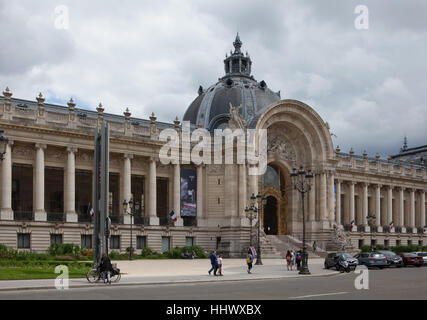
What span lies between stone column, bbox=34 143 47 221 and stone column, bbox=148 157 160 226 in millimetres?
11602

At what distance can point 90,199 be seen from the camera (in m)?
60.0

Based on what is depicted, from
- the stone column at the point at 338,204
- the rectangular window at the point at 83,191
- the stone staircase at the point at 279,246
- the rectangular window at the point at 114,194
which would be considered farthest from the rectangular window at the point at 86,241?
the stone column at the point at 338,204

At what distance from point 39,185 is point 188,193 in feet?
55.3

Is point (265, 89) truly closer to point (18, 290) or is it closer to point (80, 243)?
point (80, 243)

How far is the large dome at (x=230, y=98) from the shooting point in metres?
69.3

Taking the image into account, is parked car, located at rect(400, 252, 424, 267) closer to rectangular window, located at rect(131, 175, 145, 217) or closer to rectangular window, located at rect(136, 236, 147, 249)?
rectangular window, located at rect(136, 236, 147, 249)

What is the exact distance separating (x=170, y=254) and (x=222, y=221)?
930 centimetres

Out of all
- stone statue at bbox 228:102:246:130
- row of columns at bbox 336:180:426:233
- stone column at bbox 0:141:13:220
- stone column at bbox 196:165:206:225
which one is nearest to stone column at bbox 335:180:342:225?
row of columns at bbox 336:180:426:233

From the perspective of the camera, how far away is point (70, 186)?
185 feet

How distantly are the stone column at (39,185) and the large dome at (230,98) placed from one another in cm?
2174

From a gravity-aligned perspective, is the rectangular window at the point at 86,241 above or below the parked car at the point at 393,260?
above

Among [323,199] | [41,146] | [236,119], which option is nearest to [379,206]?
[323,199]

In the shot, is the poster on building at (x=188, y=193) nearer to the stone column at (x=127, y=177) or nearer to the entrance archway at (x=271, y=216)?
the stone column at (x=127, y=177)

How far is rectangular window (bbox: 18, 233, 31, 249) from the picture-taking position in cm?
5250
